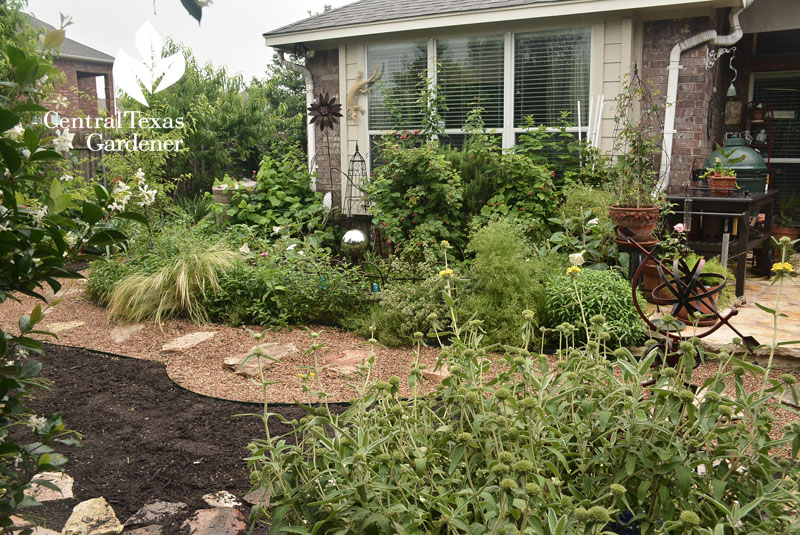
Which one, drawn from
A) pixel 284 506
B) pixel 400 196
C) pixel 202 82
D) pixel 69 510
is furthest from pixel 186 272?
pixel 202 82

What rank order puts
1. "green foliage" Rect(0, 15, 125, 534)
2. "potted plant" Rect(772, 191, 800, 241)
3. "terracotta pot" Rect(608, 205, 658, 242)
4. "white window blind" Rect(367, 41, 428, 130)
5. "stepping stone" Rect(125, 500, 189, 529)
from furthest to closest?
"white window blind" Rect(367, 41, 428, 130) → "potted plant" Rect(772, 191, 800, 241) → "terracotta pot" Rect(608, 205, 658, 242) → "stepping stone" Rect(125, 500, 189, 529) → "green foliage" Rect(0, 15, 125, 534)

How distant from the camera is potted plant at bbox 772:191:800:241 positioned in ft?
24.5

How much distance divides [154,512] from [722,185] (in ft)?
17.8

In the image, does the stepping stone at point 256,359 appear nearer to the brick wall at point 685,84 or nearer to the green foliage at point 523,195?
the green foliage at point 523,195

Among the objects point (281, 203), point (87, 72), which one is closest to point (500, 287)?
point (281, 203)

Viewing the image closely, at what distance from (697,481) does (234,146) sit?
34.3 ft

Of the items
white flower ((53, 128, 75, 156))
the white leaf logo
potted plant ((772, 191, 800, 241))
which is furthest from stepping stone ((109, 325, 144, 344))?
potted plant ((772, 191, 800, 241))

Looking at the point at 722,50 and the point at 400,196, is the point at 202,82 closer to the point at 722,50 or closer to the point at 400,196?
the point at 400,196

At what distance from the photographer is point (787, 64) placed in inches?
322

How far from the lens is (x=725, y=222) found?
18.7 feet

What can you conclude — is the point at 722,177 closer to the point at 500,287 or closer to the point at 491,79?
the point at 500,287

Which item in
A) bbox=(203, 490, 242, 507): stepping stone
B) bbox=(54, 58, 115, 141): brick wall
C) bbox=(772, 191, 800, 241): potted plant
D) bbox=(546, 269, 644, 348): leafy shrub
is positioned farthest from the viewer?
bbox=(54, 58, 115, 141): brick wall

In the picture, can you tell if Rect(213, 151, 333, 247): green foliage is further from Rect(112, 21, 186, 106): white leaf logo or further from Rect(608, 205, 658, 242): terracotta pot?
Rect(608, 205, 658, 242): terracotta pot

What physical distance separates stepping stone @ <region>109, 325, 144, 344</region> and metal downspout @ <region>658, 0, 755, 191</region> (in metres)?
5.19
